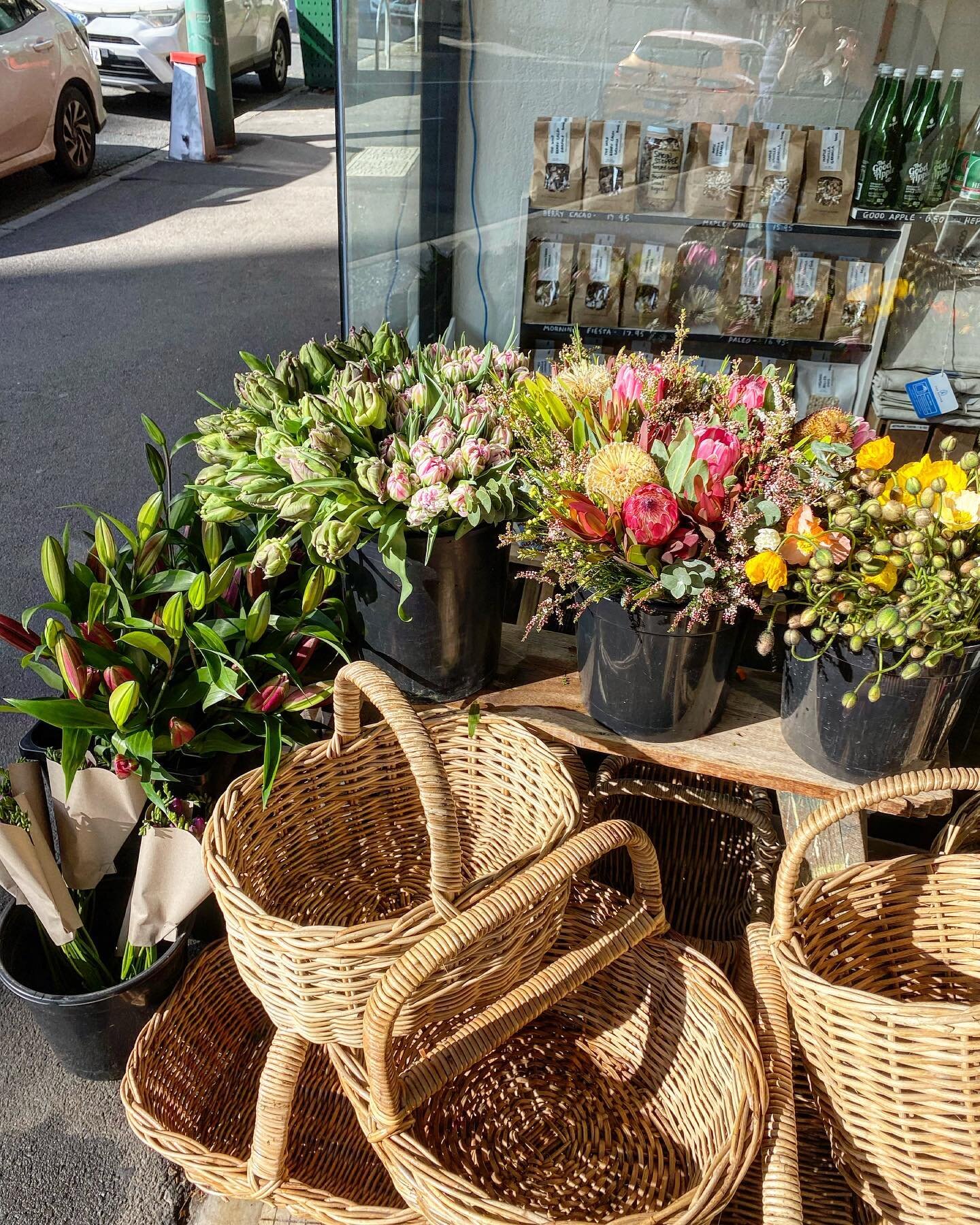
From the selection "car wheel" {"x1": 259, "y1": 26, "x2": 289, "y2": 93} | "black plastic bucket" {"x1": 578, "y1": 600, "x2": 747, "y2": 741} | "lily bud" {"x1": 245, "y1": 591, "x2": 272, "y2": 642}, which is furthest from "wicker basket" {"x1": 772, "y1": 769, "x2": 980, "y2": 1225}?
"car wheel" {"x1": 259, "y1": 26, "x2": 289, "y2": 93}

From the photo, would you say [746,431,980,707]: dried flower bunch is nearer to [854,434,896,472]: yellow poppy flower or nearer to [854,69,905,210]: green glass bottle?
[854,434,896,472]: yellow poppy flower

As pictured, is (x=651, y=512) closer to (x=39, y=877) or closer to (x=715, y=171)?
(x=39, y=877)

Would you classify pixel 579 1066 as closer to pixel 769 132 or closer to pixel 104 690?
pixel 104 690

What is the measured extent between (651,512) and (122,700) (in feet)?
2.38

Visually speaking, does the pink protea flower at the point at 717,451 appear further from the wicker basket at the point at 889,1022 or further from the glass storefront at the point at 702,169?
the glass storefront at the point at 702,169

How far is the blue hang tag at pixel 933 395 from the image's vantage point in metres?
2.47

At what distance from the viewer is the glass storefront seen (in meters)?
2.41

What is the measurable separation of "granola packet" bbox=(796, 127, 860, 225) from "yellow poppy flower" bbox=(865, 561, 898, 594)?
1.73 m

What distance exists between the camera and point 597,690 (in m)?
1.30

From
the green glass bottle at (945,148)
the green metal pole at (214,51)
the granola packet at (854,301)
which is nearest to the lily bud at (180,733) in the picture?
the granola packet at (854,301)

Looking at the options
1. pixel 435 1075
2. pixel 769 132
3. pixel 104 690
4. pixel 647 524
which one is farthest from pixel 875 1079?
pixel 769 132

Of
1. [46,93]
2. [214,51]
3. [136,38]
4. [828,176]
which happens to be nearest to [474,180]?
[828,176]

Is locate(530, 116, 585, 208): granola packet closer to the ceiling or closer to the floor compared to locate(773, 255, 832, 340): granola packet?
closer to the ceiling

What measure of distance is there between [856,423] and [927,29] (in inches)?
69.3
